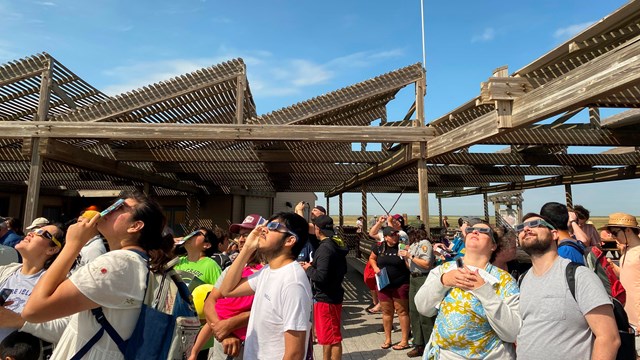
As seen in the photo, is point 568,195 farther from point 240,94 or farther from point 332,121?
point 240,94

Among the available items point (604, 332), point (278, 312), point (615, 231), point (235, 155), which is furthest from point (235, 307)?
point (235, 155)

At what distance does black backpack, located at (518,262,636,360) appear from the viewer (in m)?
1.94

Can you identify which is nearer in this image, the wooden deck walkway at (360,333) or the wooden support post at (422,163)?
the wooden deck walkway at (360,333)

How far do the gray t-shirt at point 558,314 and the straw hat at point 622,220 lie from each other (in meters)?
2.10

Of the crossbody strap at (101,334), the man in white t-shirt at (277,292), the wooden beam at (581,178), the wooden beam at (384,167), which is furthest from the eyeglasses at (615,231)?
the wooden beam at (581,178)

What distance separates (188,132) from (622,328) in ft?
21.2

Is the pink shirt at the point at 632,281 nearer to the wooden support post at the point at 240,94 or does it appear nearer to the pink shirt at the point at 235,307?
the pink shirt at the point at 235,307

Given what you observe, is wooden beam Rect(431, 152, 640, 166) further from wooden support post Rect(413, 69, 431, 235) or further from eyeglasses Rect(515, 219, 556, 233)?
eyeglasses Rect(515, 219, 556, 233)

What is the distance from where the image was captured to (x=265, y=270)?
2342 mm

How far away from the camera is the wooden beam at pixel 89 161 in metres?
6.71

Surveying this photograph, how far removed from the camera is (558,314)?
6.70ft

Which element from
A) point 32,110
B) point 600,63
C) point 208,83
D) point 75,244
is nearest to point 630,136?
point 600,63

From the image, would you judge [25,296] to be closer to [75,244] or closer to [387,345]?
[75,244]

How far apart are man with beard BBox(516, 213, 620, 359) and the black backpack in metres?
0.02
